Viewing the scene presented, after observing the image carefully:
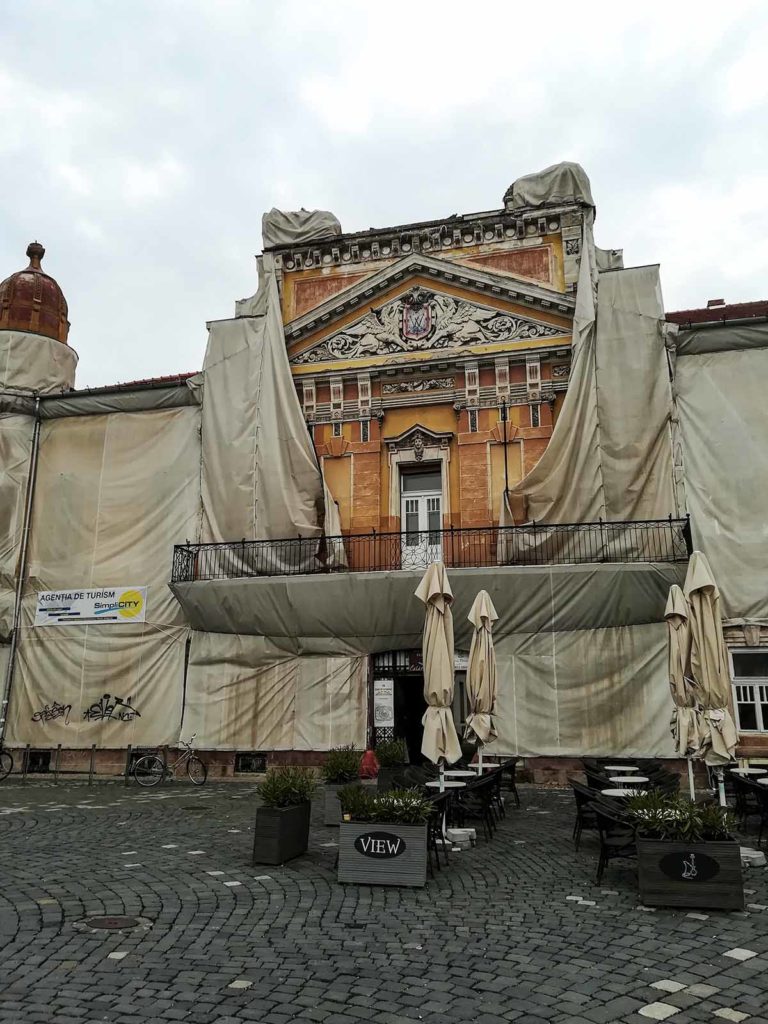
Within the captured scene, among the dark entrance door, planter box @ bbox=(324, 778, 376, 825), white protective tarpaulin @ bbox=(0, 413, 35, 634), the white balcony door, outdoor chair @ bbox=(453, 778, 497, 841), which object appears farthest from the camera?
white protective tarpaulin @ bbox=(0, 413, 35, 634)

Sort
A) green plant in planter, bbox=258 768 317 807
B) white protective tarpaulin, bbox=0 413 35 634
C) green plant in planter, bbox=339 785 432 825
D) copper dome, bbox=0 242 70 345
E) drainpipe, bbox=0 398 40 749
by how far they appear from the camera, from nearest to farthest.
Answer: green plant in planter, bbox=339 785 432 825
green plant in planter, bbox=258 768 317 807
drainpipe, bbox=0 398 40 749
white protective tarpaulin, bbox=0 413 35 634
copper dome, bbox=0 242 70 345

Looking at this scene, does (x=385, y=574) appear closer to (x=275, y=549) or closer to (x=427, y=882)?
(x=275, y=549)

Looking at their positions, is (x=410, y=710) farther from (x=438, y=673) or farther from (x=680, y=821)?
(x=680, y=821)

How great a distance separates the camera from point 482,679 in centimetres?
1170

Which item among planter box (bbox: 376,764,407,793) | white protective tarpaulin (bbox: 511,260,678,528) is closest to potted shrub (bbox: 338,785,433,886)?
planter box (bbox: 376,764,407,793)

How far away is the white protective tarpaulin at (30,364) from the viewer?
20469 millimetres

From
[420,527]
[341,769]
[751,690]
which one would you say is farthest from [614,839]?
[420,527]

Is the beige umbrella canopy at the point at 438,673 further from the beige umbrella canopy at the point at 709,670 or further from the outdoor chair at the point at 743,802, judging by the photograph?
the outdoor chair at the point at 743,802

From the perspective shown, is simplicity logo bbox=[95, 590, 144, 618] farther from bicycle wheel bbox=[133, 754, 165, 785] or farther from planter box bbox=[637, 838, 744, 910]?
planter box bbox=[637, 838, 744, 910]

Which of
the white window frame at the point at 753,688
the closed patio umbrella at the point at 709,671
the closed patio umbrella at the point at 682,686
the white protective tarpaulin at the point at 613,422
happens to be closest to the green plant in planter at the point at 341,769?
the closed patio umbrella at the point at 682,686

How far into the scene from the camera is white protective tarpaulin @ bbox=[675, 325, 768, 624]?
15.4 meters

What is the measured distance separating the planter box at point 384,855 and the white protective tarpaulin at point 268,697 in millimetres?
9189

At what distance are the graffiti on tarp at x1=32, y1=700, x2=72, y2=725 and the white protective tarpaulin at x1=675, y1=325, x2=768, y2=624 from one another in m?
14.5

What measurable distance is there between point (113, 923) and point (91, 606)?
13591mm
